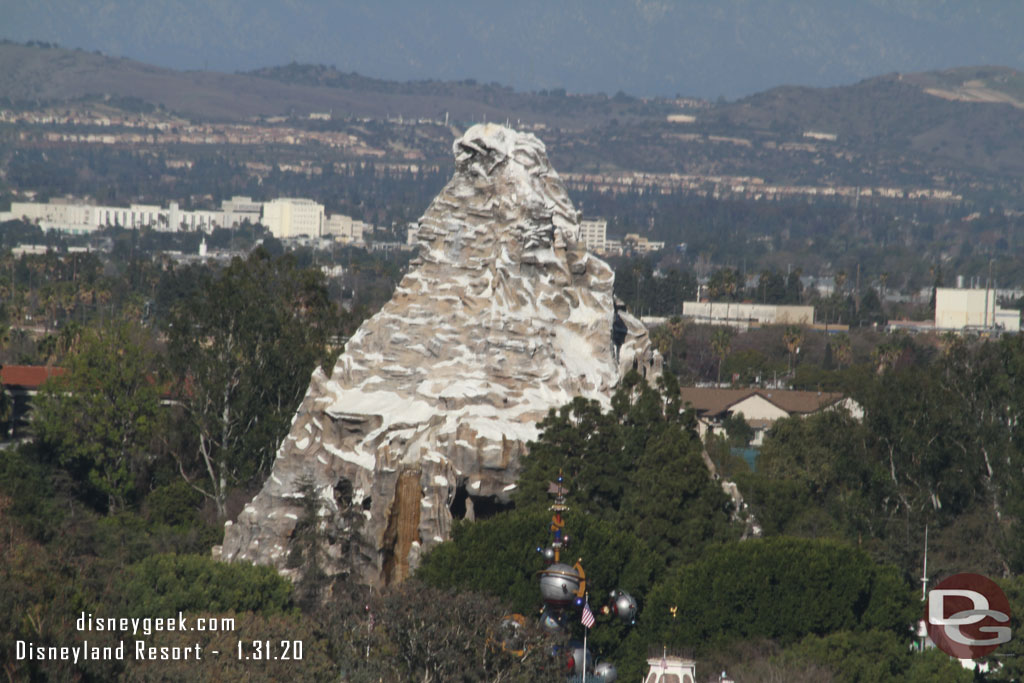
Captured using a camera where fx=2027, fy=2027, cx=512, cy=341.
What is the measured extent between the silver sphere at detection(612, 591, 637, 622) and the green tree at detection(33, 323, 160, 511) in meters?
21.2

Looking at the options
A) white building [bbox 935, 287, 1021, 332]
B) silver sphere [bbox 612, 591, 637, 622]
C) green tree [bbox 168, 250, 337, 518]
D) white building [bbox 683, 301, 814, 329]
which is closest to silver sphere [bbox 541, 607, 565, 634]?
silver sphere [bbox 612, 591, 637, 622]

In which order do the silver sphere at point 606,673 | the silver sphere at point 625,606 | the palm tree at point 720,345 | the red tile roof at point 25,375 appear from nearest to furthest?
the silver sphere at point 625,606 < the silver sphere at point 606,673 < the red tile roof at point 25,375 < the palm tree at point 720,345

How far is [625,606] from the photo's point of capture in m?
29.9

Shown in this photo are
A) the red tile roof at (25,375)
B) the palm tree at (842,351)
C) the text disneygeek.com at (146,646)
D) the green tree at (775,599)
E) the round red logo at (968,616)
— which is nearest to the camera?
the text disneygeek.com at (146,646)

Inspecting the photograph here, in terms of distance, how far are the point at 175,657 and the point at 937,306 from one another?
464ft

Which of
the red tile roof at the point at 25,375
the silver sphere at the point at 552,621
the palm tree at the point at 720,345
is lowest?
the palm tree at the point at 720,345

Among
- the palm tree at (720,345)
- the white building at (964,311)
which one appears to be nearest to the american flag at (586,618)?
the palm tree at (720,345)

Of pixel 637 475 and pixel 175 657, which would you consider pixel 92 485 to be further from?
pixel 175 657

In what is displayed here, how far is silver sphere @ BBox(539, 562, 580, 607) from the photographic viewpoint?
90.2 ft

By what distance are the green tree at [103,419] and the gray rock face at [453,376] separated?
36.0 feet

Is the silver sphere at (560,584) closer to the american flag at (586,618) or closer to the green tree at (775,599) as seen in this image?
the american flag at (586,618)

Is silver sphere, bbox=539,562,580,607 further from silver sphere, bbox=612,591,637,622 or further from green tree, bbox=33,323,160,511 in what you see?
green tree, bbox=33,323,160,511

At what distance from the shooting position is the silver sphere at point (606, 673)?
29.9 m

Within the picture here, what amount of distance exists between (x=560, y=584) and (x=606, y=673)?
304 cm
